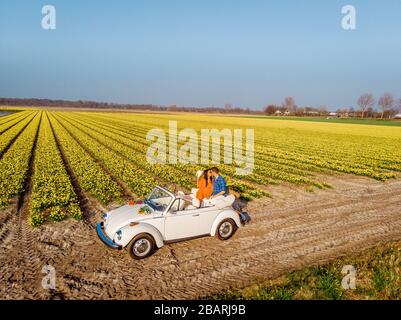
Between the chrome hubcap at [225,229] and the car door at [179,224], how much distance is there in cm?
86

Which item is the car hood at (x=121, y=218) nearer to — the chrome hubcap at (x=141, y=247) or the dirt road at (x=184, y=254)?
the chrome hubcap at (x=141, y=247)

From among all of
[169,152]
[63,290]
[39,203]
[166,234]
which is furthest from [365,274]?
[169,152]

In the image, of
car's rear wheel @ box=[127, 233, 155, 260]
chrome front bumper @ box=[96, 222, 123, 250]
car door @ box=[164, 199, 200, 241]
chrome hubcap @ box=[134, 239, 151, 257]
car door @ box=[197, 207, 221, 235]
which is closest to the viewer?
chrome front bumper @ box=[96, 222, 123, 250]

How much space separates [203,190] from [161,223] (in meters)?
1.93

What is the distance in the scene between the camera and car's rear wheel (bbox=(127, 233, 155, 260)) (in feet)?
26.1

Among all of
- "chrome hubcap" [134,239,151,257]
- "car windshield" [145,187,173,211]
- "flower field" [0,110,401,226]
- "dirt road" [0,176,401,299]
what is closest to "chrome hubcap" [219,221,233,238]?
"dirt road" [0,176,401,299]

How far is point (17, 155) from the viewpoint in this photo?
74.3 feet

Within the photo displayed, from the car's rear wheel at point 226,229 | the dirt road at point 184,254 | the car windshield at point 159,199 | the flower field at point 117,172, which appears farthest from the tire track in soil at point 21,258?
the car's rear wheel at point 226,229

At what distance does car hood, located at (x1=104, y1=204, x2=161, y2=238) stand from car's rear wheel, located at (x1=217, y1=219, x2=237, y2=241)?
83.2 inches

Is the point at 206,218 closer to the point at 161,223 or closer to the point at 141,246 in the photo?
the point at 161,223

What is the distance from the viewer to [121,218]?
8453 mm

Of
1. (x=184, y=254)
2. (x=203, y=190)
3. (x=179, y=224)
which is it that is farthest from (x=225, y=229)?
(x=179, y=224)

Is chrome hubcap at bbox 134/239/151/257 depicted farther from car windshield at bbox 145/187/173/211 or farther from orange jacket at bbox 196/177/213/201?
orange jacket at bbox 196/177/213/201
